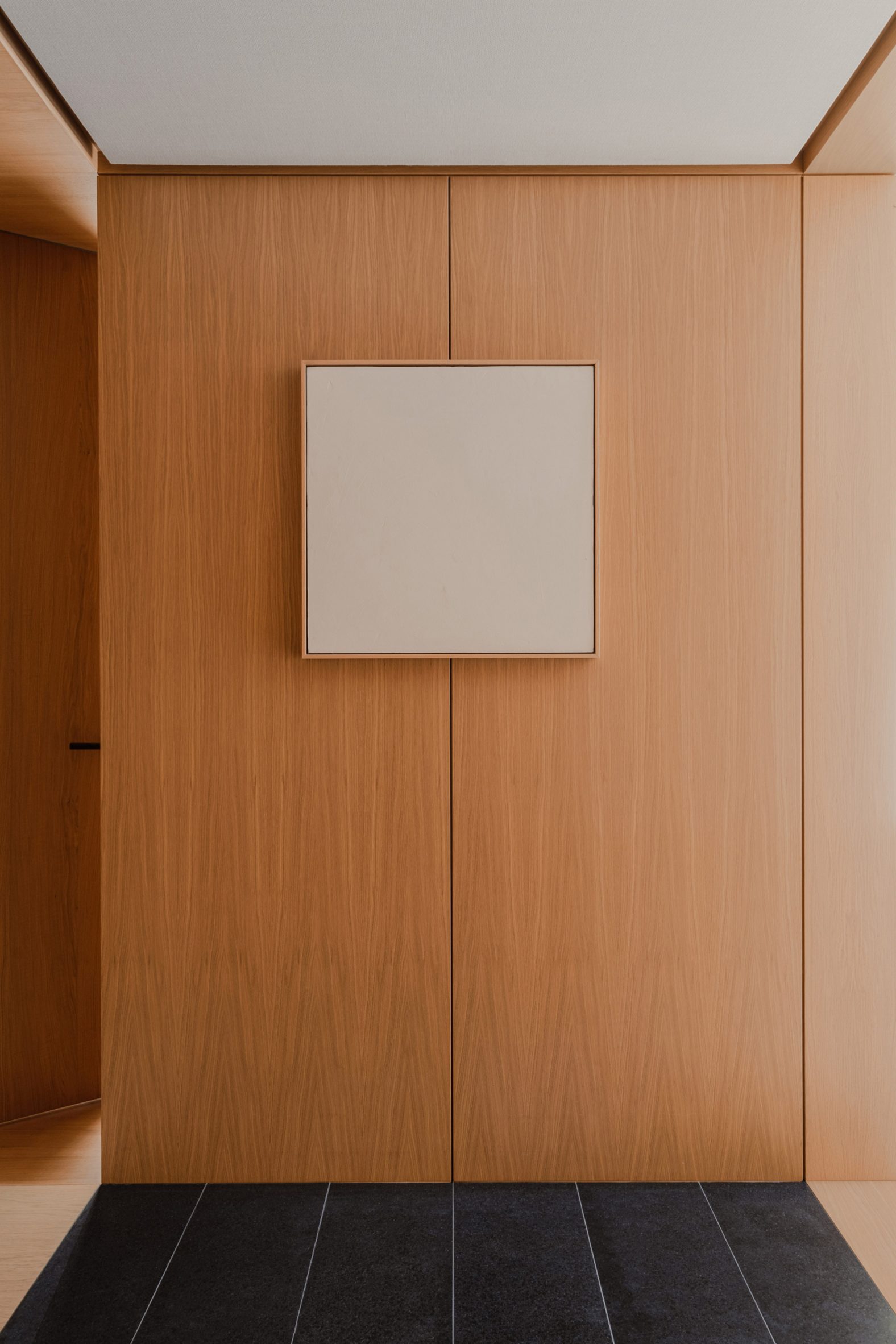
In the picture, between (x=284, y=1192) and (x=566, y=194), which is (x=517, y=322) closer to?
(x=566, y=194)

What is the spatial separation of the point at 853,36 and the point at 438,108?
803 mm

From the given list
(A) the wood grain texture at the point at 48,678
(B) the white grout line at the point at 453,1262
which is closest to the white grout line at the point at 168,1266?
(B) the white grout line at the point at 453,1262

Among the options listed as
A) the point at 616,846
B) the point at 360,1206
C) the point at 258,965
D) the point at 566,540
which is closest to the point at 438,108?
the point at 566,540

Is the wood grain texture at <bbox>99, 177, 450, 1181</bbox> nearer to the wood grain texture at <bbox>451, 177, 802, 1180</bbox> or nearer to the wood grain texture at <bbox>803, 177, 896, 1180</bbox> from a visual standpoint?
the wood grain texture at <bbox>451, 177, 802, 1180</bbox>

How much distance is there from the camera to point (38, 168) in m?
2.20

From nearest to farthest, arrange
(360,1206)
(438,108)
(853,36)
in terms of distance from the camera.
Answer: (853,36), (438,108), (360,1206)

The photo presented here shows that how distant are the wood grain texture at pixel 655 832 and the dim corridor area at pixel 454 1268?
13 cm

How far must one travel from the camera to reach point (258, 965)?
2225 mm

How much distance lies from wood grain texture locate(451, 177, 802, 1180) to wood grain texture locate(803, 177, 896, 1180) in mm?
52

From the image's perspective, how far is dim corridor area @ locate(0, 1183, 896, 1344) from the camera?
1758 millimetres

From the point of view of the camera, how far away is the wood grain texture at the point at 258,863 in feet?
7.28

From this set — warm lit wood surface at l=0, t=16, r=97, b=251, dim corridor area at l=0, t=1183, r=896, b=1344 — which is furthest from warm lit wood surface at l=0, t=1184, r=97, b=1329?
warm lit wood surface at l=0, t=16, r=97, b=251

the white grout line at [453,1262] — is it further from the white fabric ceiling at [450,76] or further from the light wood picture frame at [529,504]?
the white fabric ceiling at [450,76]

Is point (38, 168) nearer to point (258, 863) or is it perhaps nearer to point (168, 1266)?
point (258, 863)
